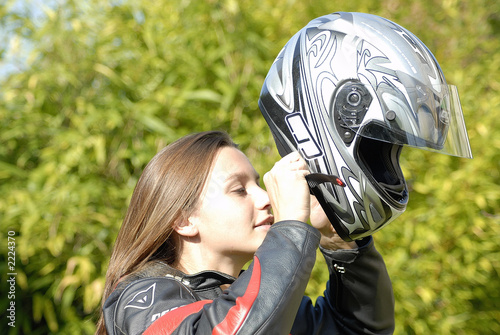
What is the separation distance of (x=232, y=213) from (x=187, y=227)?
155 mm

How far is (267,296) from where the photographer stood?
4.12 ft

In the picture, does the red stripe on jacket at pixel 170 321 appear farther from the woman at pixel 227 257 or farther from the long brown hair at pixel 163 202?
the long brown hair at pixel 163 202

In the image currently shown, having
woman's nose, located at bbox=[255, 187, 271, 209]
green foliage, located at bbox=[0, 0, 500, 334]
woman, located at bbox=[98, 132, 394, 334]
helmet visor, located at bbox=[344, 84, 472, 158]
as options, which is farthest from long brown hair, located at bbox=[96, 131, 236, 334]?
green foliage, located at bbox=[0, 0, 500, 334]

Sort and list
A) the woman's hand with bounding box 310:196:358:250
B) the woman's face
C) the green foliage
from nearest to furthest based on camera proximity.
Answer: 1. the woman's face
2. the woman's hand with bounding box 310:196:358:250
3. the green foliage

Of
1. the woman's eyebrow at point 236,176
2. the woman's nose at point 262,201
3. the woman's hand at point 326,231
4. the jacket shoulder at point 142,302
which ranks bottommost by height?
the jacket shoulder at point 142,302

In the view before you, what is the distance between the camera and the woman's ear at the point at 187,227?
5.42 feet

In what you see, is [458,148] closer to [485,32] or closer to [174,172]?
[174,172]

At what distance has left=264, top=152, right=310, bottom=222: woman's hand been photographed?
4.66 ft

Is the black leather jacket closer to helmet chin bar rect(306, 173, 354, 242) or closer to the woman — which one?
the woman

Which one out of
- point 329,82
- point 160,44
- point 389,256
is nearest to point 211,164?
point 329,82

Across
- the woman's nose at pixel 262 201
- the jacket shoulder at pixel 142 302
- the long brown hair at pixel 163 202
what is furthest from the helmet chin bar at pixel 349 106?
the jacket shoulder at pixel 142 302

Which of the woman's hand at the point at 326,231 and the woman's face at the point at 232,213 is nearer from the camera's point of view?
the woman's face at the point at 232,213

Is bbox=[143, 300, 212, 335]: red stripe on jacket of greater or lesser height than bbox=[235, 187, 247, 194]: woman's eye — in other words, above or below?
below

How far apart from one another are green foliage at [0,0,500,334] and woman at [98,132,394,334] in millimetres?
1172
